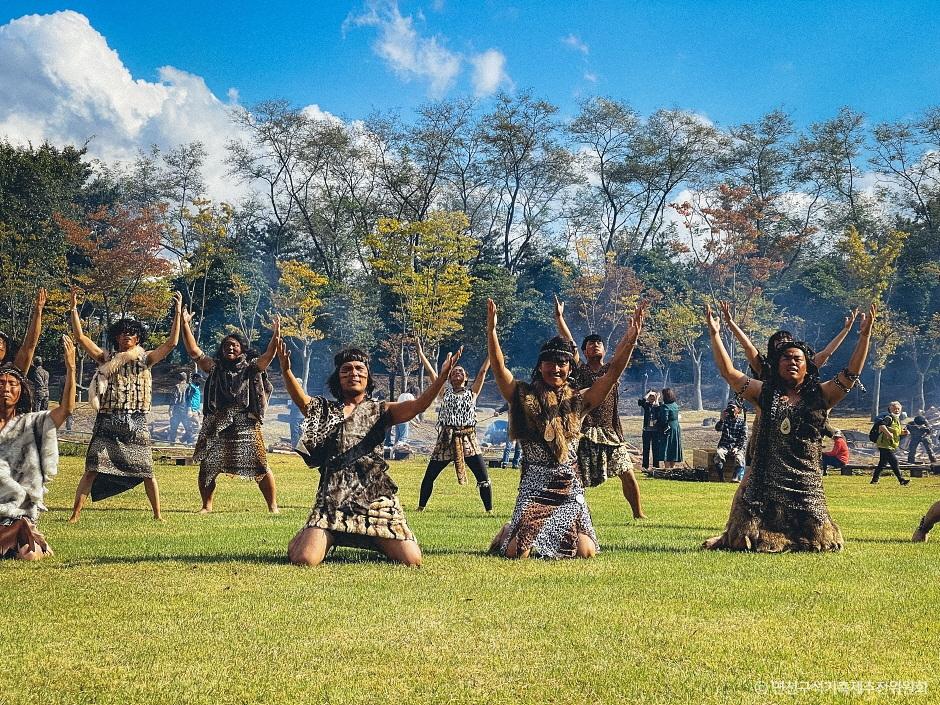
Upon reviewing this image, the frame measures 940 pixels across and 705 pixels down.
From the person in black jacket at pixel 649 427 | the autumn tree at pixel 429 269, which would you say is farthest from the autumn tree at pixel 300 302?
the person in black jacket at pixel 649 427

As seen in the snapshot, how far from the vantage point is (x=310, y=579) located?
6.45 metres

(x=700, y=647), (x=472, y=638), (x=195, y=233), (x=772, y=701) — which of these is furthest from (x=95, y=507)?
(x=195, y=233)

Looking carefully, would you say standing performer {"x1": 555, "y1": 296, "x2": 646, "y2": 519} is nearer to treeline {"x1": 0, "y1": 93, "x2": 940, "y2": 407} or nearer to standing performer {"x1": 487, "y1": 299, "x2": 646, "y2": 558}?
standing performer {"x1": 487, "y1": 299, "x2": 646, "y2": 558}

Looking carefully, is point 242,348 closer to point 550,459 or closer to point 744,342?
point 550,459

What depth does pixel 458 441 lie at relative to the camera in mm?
12258

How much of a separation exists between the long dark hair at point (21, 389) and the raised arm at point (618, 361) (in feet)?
14.8

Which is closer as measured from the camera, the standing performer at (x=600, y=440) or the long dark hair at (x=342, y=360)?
the long dark hair at (x=342, y=360)

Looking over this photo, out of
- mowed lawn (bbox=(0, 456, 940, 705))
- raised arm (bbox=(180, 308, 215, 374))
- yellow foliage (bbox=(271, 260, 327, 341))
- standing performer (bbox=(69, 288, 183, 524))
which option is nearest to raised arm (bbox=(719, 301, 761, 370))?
mowed lawn (bbox=(0, 456, 940, 705))

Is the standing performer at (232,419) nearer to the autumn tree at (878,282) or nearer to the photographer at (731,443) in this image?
the photographer at (731,443)

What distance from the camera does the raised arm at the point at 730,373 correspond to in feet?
26.6

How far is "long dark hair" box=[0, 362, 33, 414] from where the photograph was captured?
750cm

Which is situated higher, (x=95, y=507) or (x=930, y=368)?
(x=930, y=368)

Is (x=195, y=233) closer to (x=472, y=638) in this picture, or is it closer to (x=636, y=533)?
(x=636, y=533)

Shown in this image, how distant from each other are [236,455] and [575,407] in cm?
497
